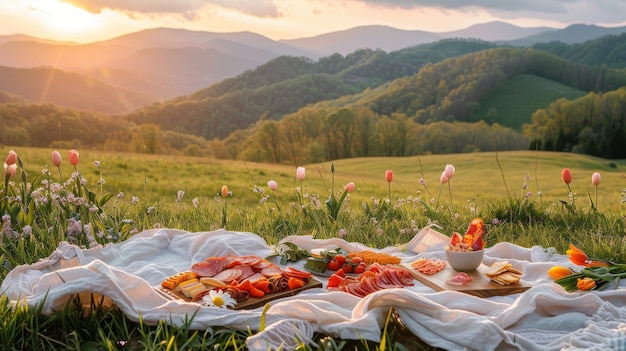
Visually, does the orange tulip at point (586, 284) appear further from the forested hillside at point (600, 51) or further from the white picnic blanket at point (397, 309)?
the forested hillside at point (600, 51)

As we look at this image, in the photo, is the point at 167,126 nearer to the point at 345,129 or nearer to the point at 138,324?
the point at 345,129

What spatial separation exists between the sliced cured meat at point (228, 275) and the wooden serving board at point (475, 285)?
1197mm

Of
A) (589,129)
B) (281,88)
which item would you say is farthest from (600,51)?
(589,129)

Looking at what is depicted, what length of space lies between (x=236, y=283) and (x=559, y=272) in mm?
2205

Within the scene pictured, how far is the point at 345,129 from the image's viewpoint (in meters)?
45.2

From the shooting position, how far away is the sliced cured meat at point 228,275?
3962mm

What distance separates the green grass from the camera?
7800 cm

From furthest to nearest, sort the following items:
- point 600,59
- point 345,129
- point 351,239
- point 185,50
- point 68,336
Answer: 1. point 185,50
2. point 600,59
3. point 345,129
4. point 351,239
5. point 68,336

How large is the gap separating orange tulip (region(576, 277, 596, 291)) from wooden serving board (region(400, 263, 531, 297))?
32 centimetres

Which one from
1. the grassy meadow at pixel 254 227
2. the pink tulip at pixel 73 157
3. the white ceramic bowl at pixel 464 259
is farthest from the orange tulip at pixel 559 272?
the pink tulip at pixel 73 157

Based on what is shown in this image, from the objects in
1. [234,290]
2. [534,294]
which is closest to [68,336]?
[234,290]

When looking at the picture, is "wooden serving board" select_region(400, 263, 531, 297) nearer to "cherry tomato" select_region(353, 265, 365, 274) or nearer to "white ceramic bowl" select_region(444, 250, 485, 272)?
"white ceramic bowl" select_region(444, 250, 485, 272)

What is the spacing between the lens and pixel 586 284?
3.98m

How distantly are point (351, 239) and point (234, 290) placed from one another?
2.37m
